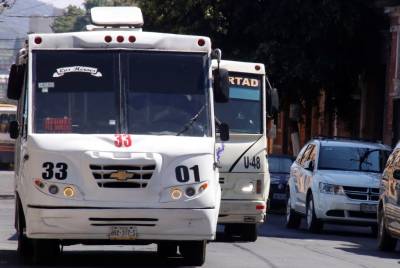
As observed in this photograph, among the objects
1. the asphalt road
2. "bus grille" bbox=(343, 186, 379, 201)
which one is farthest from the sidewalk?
"bus grille" bbox=(343, 186, 379, 201)

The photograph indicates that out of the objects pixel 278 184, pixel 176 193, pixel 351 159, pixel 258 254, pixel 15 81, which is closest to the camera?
pixel 176 193

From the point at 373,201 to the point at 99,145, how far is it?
12343mm

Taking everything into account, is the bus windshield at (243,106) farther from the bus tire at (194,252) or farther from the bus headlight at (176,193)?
the bus headlight at (176,193)

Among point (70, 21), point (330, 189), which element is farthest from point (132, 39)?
point (70, 21)

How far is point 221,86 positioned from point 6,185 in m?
30.1

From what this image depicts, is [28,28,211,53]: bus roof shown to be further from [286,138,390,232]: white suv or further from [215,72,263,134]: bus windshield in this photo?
[286,138,390,232]: white suv

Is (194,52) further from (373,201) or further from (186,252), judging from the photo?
(373,201)

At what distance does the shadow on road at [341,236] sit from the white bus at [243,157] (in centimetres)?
166

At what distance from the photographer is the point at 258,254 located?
63.8 ft

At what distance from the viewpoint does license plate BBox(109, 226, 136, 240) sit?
15.3 m

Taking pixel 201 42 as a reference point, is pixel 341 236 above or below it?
below

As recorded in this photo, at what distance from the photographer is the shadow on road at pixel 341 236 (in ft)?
72.6

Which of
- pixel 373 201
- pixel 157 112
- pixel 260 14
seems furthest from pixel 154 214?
pixel 260 14

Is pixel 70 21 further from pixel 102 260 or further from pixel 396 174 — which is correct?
pixel 102 260
